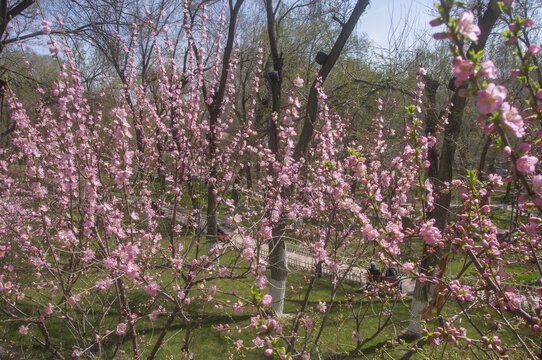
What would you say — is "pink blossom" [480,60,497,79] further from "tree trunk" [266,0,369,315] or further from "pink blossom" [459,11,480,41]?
"tree trunk" [266,0,369,315]

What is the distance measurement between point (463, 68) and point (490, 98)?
131mm

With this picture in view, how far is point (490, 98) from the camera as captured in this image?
1084mm

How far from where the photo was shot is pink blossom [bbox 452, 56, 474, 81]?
3.58ft

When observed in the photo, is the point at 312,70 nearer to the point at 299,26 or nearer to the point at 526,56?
the point at 299,26

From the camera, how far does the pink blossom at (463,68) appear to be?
1.09m

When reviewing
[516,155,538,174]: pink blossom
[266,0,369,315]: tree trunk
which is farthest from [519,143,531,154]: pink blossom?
[266,0,369,315]: tree trunk

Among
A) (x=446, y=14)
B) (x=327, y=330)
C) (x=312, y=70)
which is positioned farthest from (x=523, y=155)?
(x=312, y=70)

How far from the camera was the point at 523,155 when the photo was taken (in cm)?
121

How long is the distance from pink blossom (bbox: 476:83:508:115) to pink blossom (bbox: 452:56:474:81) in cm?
8

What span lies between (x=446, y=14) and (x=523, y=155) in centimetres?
58

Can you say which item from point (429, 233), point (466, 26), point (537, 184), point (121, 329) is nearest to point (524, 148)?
point (537, 184)

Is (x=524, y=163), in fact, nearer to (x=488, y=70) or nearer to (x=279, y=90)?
(x=488, y=70)

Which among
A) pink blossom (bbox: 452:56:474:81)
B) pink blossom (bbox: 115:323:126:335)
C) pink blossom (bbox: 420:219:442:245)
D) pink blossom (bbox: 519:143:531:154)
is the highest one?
pink blossom (bbox: 452:56:474:81)

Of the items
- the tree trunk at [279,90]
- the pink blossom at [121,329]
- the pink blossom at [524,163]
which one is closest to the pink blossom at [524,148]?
the pink blossom at [524,163]
